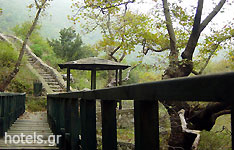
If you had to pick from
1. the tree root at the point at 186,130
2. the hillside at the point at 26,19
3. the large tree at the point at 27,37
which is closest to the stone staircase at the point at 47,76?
the large tree at the point at 27,37

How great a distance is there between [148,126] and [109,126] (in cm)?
66

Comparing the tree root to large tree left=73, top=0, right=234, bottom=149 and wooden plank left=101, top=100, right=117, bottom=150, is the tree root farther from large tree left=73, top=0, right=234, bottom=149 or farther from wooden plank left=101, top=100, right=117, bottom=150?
wooden plank left=101, top=100, right=117, bottom=150

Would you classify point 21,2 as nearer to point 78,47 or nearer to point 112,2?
point 78,47

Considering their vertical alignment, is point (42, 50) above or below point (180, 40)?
above

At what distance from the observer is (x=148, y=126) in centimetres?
110

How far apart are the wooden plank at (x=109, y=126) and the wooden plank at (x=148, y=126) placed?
0.58 m

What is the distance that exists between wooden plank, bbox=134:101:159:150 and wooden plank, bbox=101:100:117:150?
23.0 inches

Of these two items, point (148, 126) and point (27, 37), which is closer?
point (148, 126)

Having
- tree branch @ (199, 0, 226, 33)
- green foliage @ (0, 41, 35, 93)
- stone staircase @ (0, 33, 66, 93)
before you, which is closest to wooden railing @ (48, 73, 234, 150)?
tree branch @ (199, 0, 226, 33)

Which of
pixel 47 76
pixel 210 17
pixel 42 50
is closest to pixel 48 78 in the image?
pixel 47 76

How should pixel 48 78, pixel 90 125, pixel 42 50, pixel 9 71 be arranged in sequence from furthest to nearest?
pixel 42 50 → pixel 48 78 → pixel 9 71 → pixel 90 125

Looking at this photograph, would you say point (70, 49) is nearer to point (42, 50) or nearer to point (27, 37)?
point (42, 50)

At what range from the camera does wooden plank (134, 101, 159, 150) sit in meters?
1.09

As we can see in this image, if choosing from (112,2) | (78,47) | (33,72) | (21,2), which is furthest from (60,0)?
(112,2)
